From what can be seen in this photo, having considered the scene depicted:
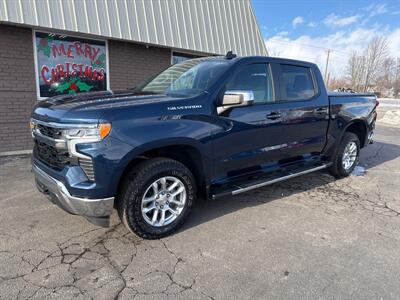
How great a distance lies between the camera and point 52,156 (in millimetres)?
3035

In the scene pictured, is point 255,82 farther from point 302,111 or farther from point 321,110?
point 321,110

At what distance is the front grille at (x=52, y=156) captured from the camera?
2.86m

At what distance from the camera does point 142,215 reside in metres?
3.09

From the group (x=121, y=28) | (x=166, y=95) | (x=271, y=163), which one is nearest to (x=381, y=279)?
(x=271, y=163)

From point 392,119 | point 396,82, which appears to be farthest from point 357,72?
point 392,119

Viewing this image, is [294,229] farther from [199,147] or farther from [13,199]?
[13,199]

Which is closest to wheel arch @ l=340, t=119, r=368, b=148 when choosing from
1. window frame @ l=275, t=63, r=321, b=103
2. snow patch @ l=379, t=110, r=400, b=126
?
window frame @ l=275, t=63, r=321, b=103

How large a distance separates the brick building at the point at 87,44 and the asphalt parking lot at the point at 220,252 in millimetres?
2874

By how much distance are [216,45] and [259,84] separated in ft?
17.9

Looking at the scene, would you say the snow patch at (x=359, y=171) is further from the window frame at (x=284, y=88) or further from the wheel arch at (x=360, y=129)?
the window frame at (x=284, y=88)

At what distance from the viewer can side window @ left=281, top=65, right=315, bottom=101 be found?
4.30 m

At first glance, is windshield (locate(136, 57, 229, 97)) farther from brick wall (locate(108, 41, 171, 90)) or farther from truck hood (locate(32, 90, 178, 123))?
brick wall (locate(108, 41, 171, 90))

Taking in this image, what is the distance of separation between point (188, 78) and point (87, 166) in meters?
1.76

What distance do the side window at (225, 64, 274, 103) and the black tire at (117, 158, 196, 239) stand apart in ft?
3.94
